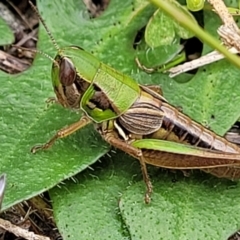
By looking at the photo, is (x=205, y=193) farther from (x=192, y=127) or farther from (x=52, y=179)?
(x=52, y=179)

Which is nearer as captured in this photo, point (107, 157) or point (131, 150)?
point (131, 150)

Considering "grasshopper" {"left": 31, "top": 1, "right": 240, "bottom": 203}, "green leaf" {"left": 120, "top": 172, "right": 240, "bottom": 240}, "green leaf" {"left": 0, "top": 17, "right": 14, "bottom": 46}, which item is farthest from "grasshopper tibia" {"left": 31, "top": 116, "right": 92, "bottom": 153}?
"green leaf" {"left": 0, "top": 17, "right": 14, "bottom": 46}

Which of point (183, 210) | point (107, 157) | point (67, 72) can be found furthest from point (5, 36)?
point (183, 210)

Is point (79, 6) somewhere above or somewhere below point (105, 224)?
above

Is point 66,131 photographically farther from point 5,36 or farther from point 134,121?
point 5,36

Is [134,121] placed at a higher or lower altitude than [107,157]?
higher

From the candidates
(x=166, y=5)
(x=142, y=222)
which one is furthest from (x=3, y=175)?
(x=166, y=5)
